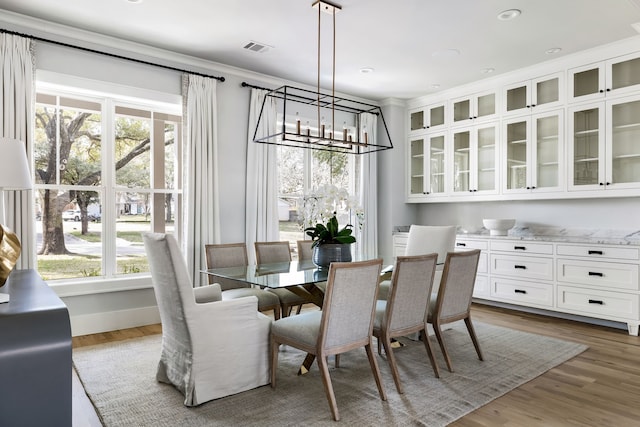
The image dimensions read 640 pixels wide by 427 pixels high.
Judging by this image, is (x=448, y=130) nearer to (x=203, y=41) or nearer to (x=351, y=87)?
(x=351, y=87)

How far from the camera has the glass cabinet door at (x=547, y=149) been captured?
184 inches

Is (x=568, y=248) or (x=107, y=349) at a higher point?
(x=568, y=248)

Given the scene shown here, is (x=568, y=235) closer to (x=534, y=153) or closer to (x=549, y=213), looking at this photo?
(x=549, y=213)

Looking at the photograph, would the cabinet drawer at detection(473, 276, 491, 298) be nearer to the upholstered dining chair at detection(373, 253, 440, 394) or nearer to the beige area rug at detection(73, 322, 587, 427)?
the beige area rug at detection(73, 322, 587, 427)

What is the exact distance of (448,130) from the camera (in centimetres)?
579

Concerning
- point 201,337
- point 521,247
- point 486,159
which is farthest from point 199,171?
point 521,247

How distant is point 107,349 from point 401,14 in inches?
144

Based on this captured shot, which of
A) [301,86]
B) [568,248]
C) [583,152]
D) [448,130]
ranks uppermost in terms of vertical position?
[301,86]

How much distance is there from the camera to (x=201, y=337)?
254 centimetres

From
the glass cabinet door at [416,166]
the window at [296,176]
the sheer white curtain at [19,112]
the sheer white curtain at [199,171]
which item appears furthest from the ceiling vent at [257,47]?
the glass cabinet door at [416,166]

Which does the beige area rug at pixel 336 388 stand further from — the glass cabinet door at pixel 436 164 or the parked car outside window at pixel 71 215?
the glass cabinet door at pixel 436 164

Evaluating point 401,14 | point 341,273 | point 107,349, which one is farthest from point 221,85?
point 341,273

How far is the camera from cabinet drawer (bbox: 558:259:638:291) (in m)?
4.01

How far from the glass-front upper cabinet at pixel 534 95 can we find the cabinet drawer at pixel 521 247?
4.91 ft
